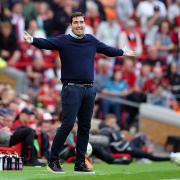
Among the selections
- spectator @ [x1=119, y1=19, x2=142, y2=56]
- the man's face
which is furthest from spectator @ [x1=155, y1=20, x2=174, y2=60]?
the man's face

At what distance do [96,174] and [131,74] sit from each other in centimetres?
975

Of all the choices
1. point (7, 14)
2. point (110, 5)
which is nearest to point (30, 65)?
point (7, 14)

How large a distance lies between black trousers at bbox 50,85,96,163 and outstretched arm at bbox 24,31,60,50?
567 millimetres

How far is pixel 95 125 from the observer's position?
19.7 meters

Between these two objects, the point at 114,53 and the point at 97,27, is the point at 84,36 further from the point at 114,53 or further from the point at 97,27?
the point at 97,27

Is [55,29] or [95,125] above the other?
[55,29]

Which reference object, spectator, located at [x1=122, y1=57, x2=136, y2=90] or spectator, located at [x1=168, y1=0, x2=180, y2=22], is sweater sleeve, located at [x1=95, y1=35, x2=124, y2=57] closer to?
spectator, located at [x1=122, y1=57, x2=136, y2=90]

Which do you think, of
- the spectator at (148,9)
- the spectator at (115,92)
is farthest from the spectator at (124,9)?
the spectator at (115,92)

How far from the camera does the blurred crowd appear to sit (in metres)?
20.6

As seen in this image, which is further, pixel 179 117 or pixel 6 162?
pixel 179 117

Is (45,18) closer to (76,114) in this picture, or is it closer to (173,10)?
(173,10)

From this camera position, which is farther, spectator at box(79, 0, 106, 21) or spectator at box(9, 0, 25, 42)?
spectator at box(79, 0, 106, 21)

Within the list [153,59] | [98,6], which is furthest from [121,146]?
[98,6]

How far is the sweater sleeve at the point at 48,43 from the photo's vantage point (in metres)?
11.4
